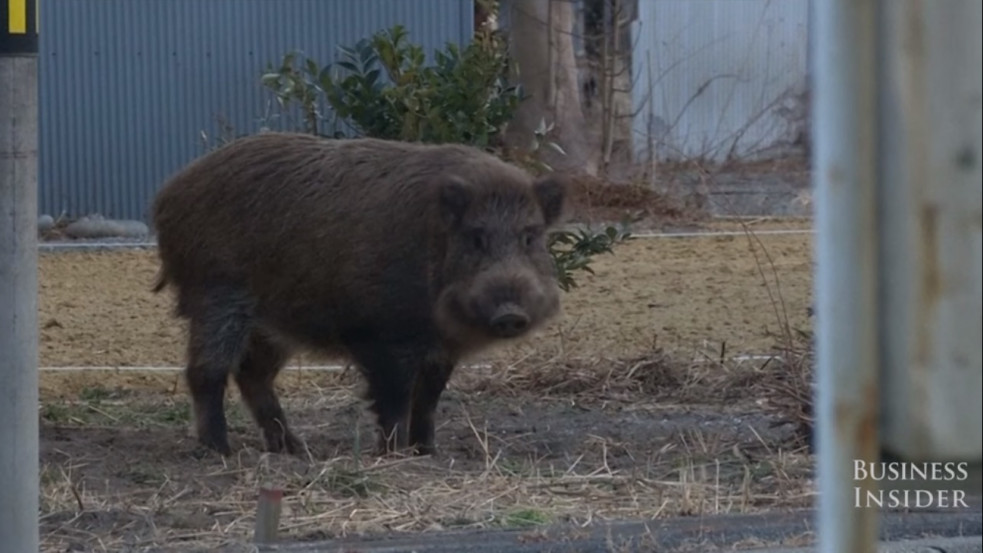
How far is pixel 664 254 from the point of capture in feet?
40.2

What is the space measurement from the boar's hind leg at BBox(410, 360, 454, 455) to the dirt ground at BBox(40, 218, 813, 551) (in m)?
0.11

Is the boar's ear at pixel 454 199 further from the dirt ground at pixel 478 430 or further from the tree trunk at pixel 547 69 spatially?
the tree trunk at pixel 547 69

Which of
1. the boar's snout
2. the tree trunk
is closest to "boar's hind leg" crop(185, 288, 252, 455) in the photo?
the boar's snout

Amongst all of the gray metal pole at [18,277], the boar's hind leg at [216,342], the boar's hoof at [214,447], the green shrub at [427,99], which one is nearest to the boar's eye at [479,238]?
the boar's hind leg at [216,342]

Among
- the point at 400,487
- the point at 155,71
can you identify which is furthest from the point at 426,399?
the point at 155,71

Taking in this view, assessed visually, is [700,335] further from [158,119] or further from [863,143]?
[863,143]

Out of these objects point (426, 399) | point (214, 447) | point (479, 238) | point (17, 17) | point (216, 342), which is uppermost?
point (17, 17)

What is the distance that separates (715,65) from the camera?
61.3 ft

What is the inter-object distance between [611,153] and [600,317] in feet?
25.7

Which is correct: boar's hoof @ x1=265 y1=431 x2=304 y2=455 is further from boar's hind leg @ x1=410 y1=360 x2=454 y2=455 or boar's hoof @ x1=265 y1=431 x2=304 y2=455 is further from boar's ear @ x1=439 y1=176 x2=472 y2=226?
boar's ear @ x1=439 y1=176 x2=472 y2=226

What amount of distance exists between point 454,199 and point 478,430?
1.11 m

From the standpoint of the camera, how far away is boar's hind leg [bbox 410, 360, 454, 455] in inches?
268

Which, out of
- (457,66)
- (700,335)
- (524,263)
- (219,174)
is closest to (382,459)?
(524,263)

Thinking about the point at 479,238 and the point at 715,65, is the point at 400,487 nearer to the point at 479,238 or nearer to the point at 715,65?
the point at 479,238
